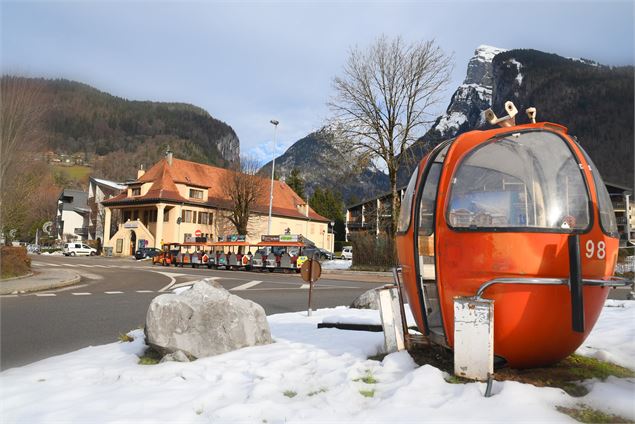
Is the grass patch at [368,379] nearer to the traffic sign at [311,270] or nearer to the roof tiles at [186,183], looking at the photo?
the traffic sign at [311,270]

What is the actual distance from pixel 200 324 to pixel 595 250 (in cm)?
428

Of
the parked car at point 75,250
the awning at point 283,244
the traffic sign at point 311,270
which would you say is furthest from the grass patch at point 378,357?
the parked car at point 75,250

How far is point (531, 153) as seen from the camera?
4230mm

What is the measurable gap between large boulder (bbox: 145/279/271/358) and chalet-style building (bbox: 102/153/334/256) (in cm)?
4797

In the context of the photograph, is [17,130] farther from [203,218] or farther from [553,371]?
[203,218]

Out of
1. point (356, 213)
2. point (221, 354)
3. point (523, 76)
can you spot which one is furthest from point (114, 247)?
point (523, 76)

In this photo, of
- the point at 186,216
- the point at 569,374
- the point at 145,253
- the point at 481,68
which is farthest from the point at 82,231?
the point at 481,68

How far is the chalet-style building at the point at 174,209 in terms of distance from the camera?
5634 cm

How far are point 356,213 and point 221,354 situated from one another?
69992 millimetres

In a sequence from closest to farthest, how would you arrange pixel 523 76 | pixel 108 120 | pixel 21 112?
1. pixel 21 112
2. pixel 523 76
3. pixel 108 120

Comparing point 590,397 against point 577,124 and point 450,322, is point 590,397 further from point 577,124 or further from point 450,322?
point 577,124

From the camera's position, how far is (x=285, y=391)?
4238 millimetres

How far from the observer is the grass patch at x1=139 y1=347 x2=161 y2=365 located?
5660 mm

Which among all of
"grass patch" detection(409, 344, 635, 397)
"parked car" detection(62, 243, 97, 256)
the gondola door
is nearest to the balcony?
"parked car" detection(62, 243, 97, 256)
